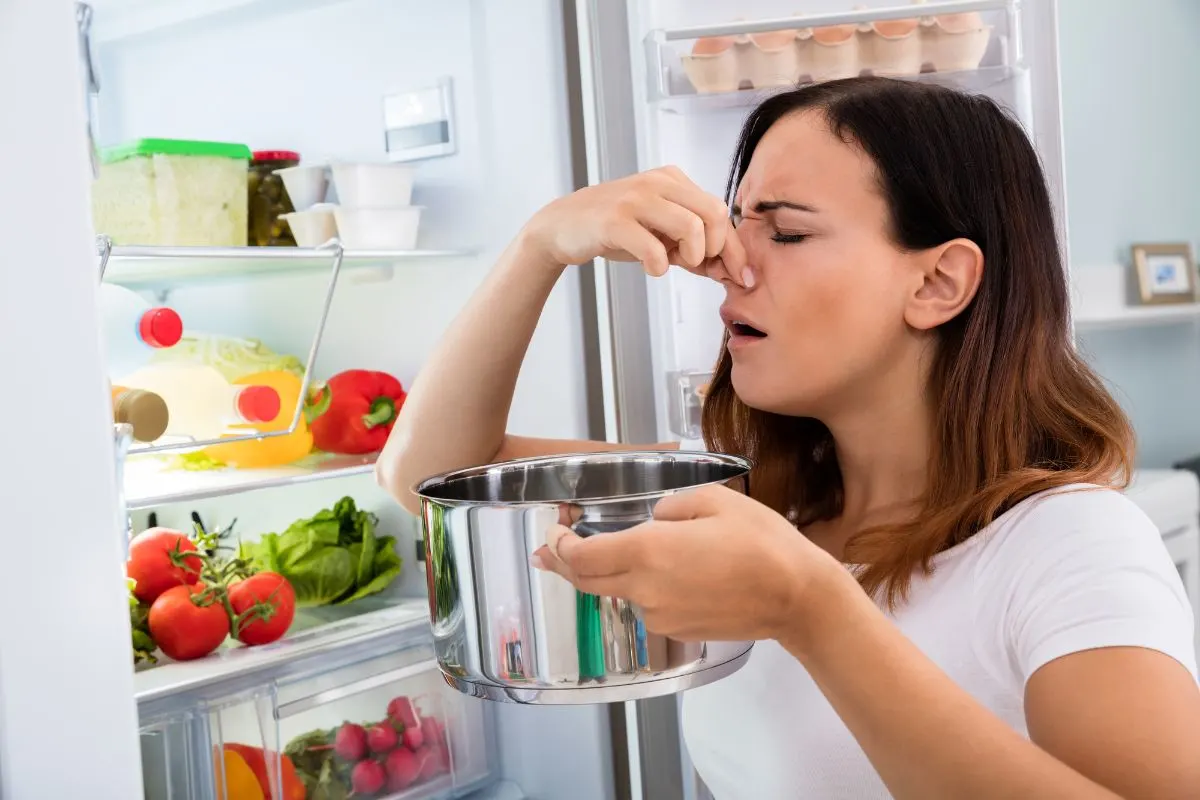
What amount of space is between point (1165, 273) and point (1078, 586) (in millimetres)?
2279

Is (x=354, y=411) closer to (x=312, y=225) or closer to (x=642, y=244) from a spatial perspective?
(x=312, y=225)

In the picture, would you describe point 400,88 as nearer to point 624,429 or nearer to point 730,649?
point 624,429

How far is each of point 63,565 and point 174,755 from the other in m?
0.61

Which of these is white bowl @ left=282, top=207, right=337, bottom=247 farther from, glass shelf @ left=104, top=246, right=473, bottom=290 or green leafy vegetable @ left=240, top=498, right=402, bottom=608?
green leafy vegetable @ left=240, top=498, right=402, bottom=608

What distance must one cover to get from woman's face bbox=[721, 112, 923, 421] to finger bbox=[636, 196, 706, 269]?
0.27ft

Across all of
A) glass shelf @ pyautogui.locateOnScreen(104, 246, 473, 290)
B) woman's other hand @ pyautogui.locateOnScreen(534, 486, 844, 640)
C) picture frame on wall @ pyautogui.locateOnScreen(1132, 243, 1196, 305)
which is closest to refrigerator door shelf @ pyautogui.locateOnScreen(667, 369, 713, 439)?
glass shelf @ pyautogui.locateOnScreen(104, 246, 473, 290)

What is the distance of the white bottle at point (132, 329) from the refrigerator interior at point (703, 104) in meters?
0.63

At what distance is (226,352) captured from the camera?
5.91 feet

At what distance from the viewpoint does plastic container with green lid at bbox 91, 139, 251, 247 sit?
5.27 feet

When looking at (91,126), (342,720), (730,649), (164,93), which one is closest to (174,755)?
(342,720)

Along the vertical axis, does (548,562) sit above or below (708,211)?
below

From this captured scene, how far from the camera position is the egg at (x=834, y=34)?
56.1 inches

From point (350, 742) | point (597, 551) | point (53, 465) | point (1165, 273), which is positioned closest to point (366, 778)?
point (350, 742)

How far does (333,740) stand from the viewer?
167 centimetres
